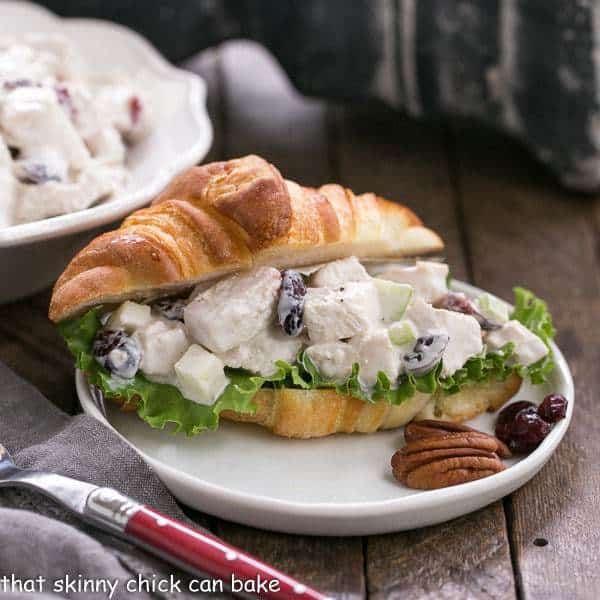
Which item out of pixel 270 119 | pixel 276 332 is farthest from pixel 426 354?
pixel 270 119

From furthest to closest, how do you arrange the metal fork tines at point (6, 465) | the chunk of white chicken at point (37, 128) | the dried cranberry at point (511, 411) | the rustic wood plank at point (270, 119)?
the rustic wood plank at point (270, 119), the chunk of white chicken at point (37, 128), the dried cranberry at point (511, 411), the metal fork tines at point (6, 465)

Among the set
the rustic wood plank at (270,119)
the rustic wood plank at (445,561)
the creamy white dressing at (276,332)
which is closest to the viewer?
the rustic wood plank at (445,561)

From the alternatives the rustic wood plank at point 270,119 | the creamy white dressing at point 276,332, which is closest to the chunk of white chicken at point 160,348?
the creamy white dressing at point 276,332

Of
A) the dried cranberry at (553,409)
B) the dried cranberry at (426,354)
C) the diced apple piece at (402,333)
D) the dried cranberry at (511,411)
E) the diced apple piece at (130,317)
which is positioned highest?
the diced apple piece at (130,317)

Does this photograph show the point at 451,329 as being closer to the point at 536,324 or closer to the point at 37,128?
the point at 536,324

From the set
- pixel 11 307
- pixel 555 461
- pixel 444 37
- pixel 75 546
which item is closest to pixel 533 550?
pixel 555 461

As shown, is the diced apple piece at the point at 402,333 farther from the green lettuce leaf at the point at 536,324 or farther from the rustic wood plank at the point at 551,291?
the rustic wood plank at the point at 551,291

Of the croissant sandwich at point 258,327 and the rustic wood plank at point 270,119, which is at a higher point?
the croissant sandwich at point 258,327

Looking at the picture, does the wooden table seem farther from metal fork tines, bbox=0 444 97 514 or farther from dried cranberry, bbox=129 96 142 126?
dried cranberry, bbox=129 96 142 126
